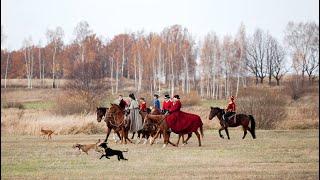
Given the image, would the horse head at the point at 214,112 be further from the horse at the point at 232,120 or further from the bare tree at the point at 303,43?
the bare tree at the point at 303,43

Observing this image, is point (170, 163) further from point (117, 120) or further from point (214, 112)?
point (214, 112)

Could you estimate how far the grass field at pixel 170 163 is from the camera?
14.0 m

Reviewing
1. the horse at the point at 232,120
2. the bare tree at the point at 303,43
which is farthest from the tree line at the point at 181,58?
the horse at the point at 232,120

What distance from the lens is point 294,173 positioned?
1415cm

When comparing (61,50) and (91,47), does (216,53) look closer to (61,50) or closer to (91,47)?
(91,47)

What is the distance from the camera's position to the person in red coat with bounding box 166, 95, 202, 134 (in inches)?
870

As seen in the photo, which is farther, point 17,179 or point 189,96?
A: point 189,96

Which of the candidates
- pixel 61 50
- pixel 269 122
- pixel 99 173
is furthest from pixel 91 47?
pixel 99 173

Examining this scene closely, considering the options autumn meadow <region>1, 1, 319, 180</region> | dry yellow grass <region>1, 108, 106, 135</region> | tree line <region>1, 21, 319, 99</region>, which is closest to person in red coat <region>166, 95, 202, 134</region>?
autumn meadow <region>1, 1, 319, 180</region>

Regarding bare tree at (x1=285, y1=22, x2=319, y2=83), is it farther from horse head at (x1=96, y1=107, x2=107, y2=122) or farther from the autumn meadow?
horse head at (x1=96, y1=107, x2=107, y2=122)

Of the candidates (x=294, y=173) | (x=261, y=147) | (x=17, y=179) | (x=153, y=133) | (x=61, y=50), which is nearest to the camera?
(x=17, y=179)

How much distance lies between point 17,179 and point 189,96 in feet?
110

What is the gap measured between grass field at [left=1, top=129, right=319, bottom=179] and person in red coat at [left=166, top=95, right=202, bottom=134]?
2.18 ft

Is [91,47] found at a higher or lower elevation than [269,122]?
higher
